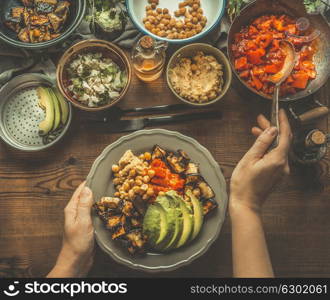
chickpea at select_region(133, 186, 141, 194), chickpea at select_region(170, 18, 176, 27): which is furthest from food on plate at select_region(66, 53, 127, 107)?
chickpea at select_region(133, 186, 141, 194)

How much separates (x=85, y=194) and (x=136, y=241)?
12.6 inches

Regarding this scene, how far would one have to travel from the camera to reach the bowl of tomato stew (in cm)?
198

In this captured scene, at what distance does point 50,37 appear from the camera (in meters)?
2.04

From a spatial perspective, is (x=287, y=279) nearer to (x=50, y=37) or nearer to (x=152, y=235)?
(x=152, y=235)

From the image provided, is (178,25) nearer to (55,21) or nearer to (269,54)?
(269,54)

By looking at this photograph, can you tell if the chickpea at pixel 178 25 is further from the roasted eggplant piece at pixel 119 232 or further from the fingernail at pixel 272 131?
the roasted eggplant piece at pixel 119 232

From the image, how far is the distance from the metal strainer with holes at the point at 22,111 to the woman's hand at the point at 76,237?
388 mm

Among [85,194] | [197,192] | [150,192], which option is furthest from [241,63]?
[85,194]

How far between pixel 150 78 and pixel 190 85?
0.21m

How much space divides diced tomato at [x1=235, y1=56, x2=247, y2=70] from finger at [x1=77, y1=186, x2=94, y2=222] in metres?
0.92

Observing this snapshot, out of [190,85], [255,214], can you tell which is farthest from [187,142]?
[255,214]

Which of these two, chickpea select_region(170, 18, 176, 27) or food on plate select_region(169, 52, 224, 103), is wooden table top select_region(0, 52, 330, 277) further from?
chickpea select_region(170, 18, 176, 27)

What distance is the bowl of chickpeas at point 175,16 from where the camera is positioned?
6.84 feet

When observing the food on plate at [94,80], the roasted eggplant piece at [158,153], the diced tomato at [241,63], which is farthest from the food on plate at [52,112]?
the diced tomato at [241,63]
